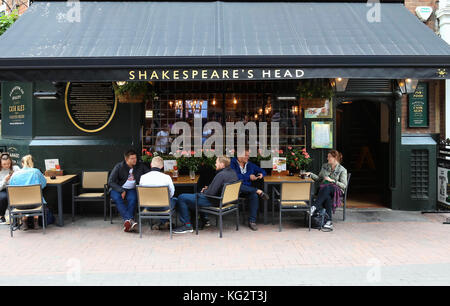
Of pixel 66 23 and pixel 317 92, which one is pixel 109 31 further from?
pixel 317 92

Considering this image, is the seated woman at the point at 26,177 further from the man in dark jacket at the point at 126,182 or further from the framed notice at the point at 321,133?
the framed notice at the point at 321,133

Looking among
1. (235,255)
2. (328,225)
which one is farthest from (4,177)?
(328,225)

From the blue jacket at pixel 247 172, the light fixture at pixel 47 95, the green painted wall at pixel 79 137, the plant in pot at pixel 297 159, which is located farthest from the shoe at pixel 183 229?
the light fixture at pixel 47 95

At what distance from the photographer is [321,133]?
8.16 m

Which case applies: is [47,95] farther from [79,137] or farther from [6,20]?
[6,20]

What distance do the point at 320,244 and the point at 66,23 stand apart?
6.33 metres

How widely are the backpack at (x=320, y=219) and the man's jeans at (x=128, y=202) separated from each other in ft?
11.3

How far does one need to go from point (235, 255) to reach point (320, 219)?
2.14 m

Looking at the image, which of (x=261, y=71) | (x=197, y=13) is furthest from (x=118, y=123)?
(x=261, y=71)

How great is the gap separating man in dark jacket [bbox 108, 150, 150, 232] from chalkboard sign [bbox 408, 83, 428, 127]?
6.18 metres

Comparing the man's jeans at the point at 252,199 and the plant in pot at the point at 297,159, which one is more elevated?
the plant in pot at the point at 297,159

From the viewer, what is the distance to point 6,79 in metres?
5.74

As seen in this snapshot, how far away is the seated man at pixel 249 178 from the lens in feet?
22.1

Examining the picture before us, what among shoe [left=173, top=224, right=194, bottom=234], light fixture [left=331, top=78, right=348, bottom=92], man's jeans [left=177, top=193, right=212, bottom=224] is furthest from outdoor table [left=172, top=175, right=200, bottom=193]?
light fixture [left=331, top=78, right=348, bottom=92]
